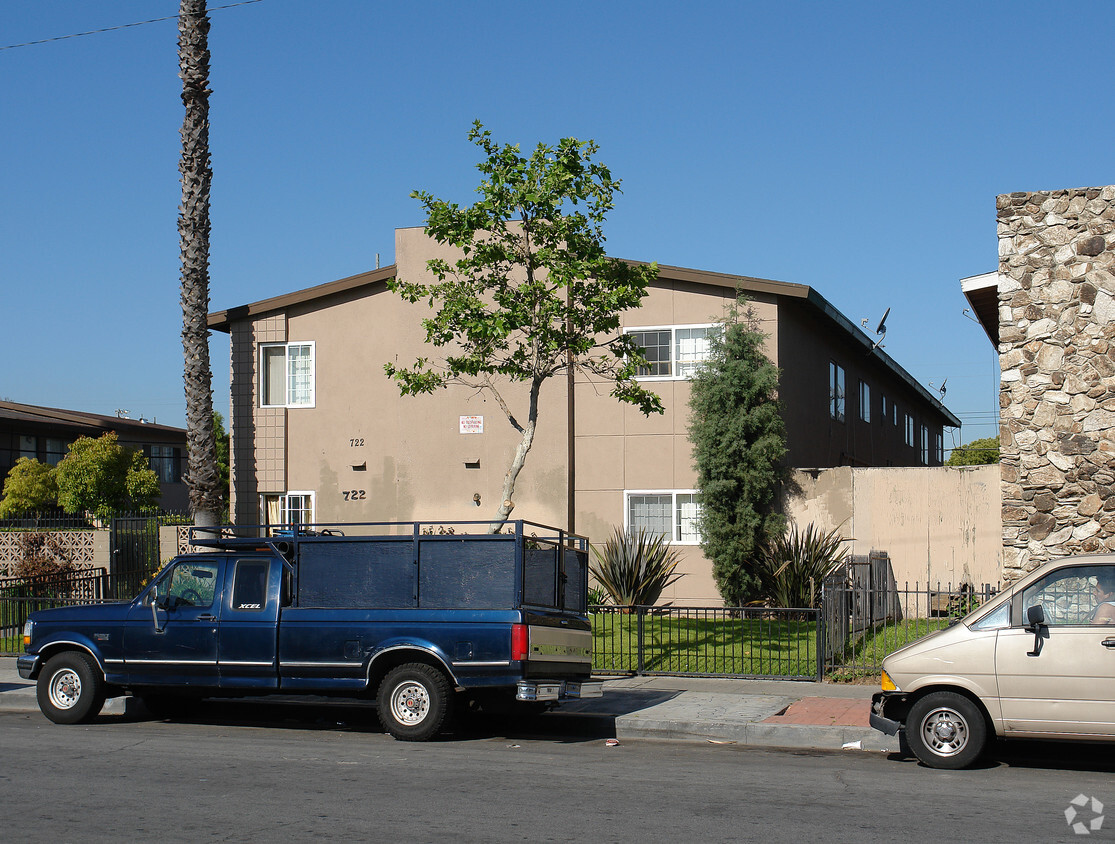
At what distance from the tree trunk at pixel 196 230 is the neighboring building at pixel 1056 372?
44.4ft

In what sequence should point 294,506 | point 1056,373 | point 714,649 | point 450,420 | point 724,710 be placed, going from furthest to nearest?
point 294,506
point 450,420
point 1056,373
point 714,649
point 724,710

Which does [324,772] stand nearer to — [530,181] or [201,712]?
[201,712]

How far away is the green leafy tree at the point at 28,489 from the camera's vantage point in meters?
37.2

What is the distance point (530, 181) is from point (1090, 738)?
9310 millimetres

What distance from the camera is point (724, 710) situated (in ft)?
39.1

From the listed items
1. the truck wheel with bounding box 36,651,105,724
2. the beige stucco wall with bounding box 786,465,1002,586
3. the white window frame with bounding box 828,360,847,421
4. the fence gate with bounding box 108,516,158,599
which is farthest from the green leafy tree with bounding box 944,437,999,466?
the truck wheel with bounding box 36,651,105,724

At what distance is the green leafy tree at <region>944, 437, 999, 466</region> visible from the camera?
2229 inches

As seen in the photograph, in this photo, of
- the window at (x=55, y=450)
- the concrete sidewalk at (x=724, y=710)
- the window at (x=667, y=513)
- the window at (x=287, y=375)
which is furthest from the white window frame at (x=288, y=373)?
the window at (x=55, y=450)

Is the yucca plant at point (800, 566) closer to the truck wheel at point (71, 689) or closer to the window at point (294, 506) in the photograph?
the window at point (294, 506)

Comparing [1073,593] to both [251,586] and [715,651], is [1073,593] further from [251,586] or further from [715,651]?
[251,586]

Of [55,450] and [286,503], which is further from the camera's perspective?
[55,450]

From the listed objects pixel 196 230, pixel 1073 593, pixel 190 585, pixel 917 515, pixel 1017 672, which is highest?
pixel 196 230

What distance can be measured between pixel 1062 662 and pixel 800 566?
949 centimetres

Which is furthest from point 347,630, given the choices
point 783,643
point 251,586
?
point 783,643
